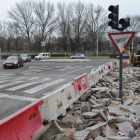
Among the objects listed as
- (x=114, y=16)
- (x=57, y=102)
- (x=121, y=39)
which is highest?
(x=114, y=16)

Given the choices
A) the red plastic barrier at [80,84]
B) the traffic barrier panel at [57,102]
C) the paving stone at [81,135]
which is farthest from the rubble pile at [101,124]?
the red plastic barrier at [80,84]

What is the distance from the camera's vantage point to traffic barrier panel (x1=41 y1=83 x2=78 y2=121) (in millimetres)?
4250

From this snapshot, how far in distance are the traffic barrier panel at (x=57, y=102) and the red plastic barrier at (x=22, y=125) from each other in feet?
1.66

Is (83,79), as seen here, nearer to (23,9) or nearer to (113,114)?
(113,114)

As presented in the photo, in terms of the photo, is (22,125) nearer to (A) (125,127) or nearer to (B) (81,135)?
(B) (81,135)

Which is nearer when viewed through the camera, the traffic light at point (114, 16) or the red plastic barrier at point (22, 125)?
the red plastic barrier at point (22, 125)

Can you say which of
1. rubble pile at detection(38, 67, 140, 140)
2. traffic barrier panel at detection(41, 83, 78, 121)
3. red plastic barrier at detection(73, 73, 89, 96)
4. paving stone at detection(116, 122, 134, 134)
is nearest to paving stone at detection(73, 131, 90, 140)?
rubble pile at detection(38, 67, 140, 140)

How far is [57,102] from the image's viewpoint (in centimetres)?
480

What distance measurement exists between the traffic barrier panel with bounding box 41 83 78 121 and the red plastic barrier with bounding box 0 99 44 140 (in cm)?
51

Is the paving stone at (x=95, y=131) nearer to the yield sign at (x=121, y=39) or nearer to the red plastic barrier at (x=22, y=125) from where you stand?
the red plastic barrier at (x=22, y=125)

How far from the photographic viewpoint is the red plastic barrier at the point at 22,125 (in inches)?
107

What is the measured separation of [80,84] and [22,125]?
165 inches

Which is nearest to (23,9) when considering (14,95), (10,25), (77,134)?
(10,25)

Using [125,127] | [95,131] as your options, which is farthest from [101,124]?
[125,127]
